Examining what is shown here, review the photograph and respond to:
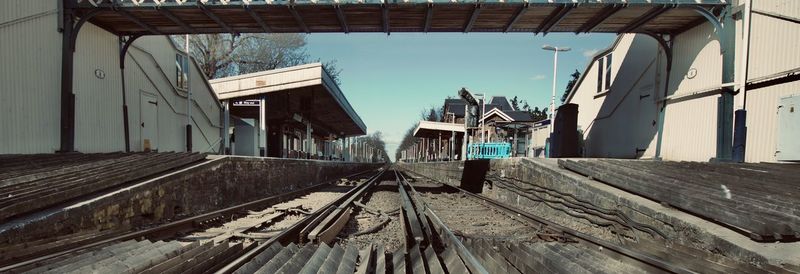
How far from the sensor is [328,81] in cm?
2112

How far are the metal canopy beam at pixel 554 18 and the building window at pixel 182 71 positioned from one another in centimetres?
1382

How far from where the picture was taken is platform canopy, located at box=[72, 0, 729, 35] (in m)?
11.1

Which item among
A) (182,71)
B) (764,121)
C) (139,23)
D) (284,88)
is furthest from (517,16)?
(182,71)

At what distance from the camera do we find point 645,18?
11992 millimetres

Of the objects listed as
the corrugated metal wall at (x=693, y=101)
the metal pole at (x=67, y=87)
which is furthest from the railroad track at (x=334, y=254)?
the corrugated metal wall at (x=693, y=101)

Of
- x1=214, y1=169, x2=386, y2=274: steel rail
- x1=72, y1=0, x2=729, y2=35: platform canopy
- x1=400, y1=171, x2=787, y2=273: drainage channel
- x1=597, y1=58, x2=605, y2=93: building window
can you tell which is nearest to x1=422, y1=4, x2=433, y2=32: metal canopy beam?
x1=72, y1=0, x2=729, y2=35: platform canopy

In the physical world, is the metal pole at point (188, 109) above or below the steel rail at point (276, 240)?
above

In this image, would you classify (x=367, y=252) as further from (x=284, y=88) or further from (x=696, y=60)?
(x=284, y=88)

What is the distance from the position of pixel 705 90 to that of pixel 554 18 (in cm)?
462

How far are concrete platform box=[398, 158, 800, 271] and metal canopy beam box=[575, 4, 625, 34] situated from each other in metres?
4.74

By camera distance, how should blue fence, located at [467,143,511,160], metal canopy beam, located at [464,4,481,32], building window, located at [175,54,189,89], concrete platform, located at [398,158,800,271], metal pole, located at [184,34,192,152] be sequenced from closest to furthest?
concrete platform, located at [398,158,800,271] → metal canopy beam, located at [464,4,481,32] → metal pole, located at [184,34,192,152] → building window, located at [175,54,189,89] → blue fence, located at [467,143,511,160]

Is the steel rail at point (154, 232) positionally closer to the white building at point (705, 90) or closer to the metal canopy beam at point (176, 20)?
the metal canopy beam at point (176, 20)

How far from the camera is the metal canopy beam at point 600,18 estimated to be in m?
11.2

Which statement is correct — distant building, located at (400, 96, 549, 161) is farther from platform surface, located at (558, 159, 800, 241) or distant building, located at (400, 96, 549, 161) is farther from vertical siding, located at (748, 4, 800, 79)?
platform surface, located at (558, 159, 800, 241)
